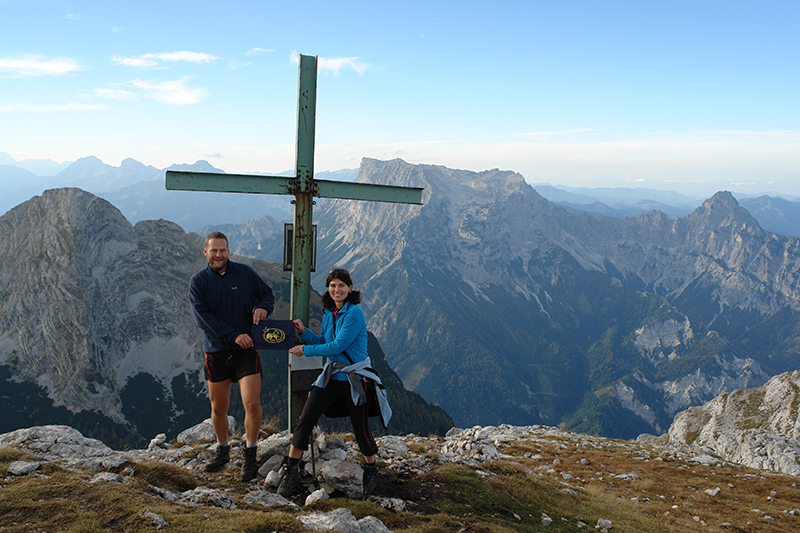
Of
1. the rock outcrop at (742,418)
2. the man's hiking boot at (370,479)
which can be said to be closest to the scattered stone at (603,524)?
the man's hiking boot at (370,479)

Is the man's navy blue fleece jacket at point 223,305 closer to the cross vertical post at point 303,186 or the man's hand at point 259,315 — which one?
the man's hand at point 259,315

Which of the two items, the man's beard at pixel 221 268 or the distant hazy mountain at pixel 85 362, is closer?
the man's beard at pixel 221 268

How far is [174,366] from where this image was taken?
19188 centimetres

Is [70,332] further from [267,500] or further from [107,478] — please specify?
[267,500]

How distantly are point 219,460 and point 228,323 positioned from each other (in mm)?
3885

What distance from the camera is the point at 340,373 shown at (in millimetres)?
8633

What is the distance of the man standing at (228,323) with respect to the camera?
29.5 ft

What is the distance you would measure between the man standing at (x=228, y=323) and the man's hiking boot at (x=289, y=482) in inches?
47.5

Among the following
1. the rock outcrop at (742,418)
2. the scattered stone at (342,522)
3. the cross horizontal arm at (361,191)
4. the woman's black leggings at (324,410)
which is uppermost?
the cross horizontal arm at (361,191)

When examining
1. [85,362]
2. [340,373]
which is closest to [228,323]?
[340,373]

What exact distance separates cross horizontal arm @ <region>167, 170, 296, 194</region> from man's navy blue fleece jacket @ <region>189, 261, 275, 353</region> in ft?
5.82

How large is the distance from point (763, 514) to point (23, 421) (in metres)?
208

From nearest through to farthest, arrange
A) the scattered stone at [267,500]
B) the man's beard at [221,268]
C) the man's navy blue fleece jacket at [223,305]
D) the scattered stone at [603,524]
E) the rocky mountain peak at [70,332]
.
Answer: the scattered stone at [267,500] → the man's navy blue fleece jacket at [223,305] → the man's beard at [221,268] → the scattered stone at [603,524] → the rocky mountain peak at [70,332]

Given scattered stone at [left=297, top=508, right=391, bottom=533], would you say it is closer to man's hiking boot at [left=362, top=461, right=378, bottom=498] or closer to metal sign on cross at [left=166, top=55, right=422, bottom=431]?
man's hiking boot at [left=362, top=461, right=378, bottom=498]
